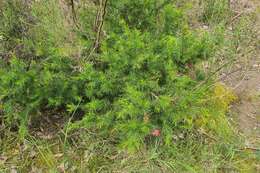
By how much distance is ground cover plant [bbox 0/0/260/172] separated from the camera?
103 inches

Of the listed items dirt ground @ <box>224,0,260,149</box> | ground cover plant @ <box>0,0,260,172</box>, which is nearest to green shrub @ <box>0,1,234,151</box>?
ground cover plant @ <box>0,0,260,172</box>

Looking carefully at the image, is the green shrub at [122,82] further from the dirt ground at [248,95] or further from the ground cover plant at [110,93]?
the dirt ground at [248,95]

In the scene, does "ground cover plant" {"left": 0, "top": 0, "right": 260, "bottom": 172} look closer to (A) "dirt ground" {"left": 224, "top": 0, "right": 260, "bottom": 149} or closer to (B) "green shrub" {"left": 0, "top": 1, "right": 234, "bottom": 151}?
(B) "green shrub" {"left": 0, "top": 1, "right": 234, "bottom": 151}

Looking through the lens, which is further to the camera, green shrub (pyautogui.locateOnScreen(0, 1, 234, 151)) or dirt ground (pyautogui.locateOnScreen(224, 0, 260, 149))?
dirt ground (pyautogui.locateOnScreen(224, 0, 260, 149))

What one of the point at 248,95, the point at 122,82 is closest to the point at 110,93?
the point at 122,82

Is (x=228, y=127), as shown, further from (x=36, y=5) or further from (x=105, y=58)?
(x=36, y=5)

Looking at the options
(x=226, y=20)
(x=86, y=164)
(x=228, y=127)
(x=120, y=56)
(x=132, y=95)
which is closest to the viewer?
(x=132, y=95)

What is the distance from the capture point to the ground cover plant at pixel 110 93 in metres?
2.62

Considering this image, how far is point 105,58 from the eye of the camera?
2.66 meters

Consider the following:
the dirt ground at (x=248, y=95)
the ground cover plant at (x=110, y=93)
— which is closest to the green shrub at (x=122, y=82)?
the ground cover plant at (x=110, y=93)

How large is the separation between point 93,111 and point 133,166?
56 centimetres

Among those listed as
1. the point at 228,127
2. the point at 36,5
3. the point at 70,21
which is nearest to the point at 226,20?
the point at 228,127

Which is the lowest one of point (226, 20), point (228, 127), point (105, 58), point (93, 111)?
point (228, 127)

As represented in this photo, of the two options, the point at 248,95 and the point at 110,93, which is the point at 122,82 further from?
the point at 248,95
